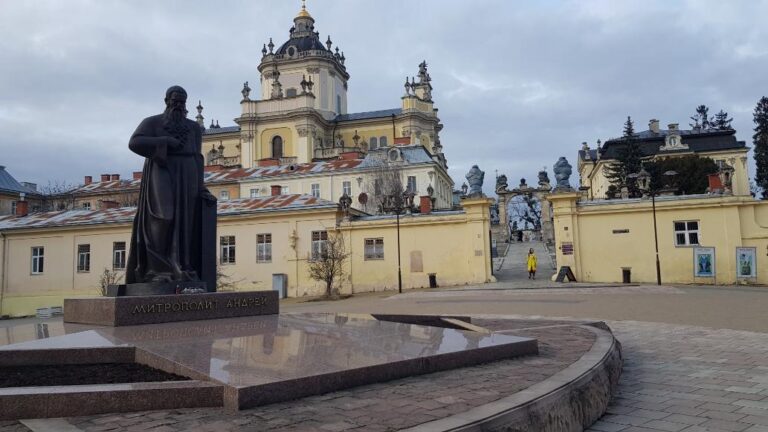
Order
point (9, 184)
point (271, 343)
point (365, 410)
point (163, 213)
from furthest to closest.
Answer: point (9, 184), point (163, 213), point (271, 343), point (365, 410)

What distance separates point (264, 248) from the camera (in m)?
31.5

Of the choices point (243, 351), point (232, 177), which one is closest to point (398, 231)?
point (243, 351)

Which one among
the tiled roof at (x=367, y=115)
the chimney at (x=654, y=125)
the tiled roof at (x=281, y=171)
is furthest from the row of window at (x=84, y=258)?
the chimney at (x=654, y=125)

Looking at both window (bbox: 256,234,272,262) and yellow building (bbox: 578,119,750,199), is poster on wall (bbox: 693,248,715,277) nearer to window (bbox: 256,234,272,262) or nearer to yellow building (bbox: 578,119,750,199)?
window (bbox: 256,234,272,262)

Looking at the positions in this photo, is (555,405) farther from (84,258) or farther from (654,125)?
(654,125)

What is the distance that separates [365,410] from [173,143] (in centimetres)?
595

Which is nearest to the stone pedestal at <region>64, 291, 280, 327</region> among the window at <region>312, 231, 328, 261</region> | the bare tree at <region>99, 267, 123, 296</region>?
the window at <region>312, 231, 328, 261</region>

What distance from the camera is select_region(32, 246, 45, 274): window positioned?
3365 centimetres

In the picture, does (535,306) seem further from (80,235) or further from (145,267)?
(80,235)

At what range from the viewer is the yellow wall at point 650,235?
25344mm

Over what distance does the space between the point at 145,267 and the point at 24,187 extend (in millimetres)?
69281

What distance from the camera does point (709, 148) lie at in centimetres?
6159

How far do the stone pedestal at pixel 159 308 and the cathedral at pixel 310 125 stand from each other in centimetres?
4725

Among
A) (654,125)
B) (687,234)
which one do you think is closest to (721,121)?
(654,125)
